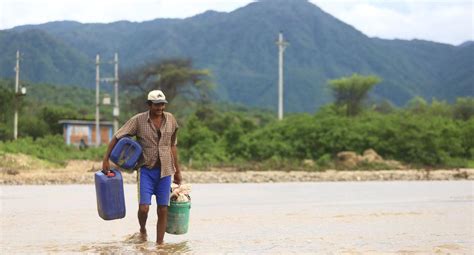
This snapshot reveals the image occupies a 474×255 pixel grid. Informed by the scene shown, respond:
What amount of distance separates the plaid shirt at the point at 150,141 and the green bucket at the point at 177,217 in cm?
63

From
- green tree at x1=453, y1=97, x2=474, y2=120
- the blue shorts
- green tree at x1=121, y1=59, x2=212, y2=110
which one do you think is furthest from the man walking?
green tree at x1=453, y1=97, x2=474, y2=120

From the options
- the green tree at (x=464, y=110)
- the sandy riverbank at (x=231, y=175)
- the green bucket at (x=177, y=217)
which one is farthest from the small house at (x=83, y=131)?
the green bucket at (x=177, y=217)

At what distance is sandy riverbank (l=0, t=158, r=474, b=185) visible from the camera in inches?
1035

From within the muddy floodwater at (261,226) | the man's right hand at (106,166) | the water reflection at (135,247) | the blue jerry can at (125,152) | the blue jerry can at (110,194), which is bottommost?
the muddy floodwater at (261,226)

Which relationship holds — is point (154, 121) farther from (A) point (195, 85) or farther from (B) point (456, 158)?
(A) point (195, 85)

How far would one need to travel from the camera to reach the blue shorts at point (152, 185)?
8859 mm

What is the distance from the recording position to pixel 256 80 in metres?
186

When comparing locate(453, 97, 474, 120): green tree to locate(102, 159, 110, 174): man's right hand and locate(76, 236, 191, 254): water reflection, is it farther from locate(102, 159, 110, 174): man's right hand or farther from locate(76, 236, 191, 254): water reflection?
locate(102, 159, 110, 174): man's right hand

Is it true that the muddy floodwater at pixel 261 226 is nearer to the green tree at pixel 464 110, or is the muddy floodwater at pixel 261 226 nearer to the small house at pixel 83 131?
the small house at pixel 83 131

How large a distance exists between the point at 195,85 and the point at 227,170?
1305 inches

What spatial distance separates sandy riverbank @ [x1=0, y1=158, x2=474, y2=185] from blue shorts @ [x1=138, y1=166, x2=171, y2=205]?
56.1 feet

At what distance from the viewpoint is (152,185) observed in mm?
8938

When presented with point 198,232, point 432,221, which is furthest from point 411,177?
point 198,232

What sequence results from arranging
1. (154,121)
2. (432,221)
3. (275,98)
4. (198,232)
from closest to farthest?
(154,121) → (198,232) → (432,221) → (275,98)
